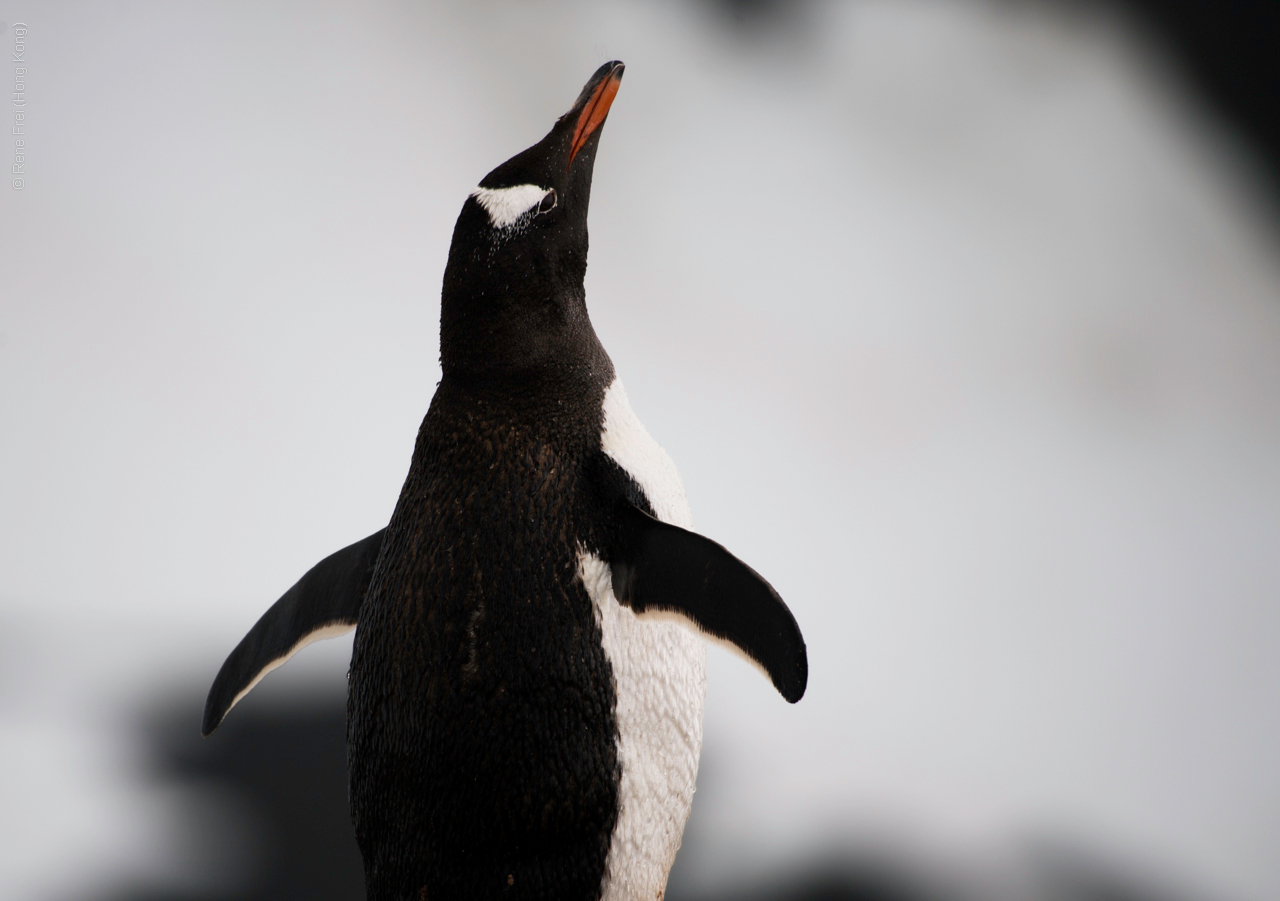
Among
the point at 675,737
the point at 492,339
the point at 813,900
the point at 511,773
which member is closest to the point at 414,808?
the point at 511,773

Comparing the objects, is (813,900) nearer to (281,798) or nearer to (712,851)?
(712,851)

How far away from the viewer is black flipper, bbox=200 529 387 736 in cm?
76

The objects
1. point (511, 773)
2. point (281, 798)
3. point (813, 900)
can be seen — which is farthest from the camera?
point (281, 798)

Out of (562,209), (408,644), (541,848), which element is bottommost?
(541,848)

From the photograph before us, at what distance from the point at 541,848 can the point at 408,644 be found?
0.15m

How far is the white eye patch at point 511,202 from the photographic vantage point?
64 cm

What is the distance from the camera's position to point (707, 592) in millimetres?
599

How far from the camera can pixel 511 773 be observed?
583 millimetres

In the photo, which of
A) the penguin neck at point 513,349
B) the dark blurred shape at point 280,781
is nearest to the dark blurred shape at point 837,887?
the dark blurred shape at point 280,781

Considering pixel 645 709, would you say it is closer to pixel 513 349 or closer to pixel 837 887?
pixel 513 349

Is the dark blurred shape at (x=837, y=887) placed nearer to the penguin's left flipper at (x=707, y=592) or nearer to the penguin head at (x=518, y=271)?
the penguin's left flipper at (x=707, y=592)

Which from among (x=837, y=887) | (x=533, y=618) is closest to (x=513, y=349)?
(x=533, y=618)

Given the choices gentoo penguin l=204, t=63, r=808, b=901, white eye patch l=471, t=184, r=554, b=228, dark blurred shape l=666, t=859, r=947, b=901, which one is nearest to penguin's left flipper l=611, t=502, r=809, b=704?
gentoo penguin l=204, t=63, r=808, b=901

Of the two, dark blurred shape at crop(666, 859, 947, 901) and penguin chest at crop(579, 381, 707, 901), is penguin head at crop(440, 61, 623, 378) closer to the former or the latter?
penguin chest at crop(579, 381, 707, 901)
